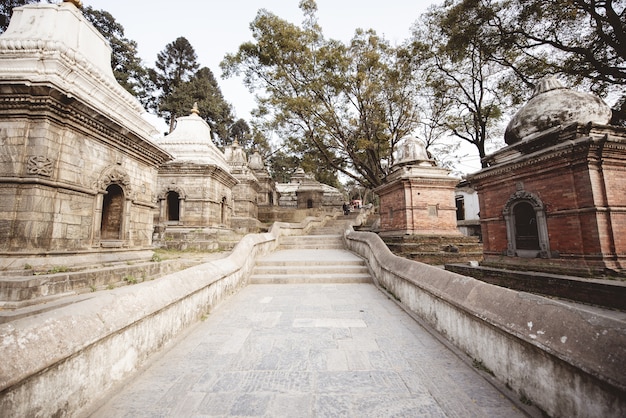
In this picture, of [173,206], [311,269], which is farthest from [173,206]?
[311,269]

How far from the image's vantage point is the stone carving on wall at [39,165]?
4.49m

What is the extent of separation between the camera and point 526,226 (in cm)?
653

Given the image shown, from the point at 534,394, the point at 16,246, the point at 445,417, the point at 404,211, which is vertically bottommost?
the point at 445,417

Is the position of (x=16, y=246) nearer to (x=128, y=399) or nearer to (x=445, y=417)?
(x=128, y=399)

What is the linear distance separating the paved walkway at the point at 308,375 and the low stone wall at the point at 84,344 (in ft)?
0.68

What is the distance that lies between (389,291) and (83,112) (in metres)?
7.21

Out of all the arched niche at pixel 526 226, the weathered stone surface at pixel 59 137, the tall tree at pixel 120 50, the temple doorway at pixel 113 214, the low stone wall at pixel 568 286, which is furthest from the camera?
the tall tree at pixel 120 50

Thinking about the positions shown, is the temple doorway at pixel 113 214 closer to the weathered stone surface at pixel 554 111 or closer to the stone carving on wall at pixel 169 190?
the stone carving on wall at pixel 169 190

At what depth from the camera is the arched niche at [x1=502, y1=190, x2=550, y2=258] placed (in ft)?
19.3

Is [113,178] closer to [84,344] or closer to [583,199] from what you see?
[84,344]

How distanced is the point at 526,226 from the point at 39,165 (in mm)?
10439

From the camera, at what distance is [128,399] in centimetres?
219

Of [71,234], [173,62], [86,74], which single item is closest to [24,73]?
[86,74]

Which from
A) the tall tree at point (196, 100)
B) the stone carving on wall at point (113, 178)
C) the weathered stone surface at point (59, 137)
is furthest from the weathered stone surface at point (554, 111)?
the tall tree at point (196, 100)
